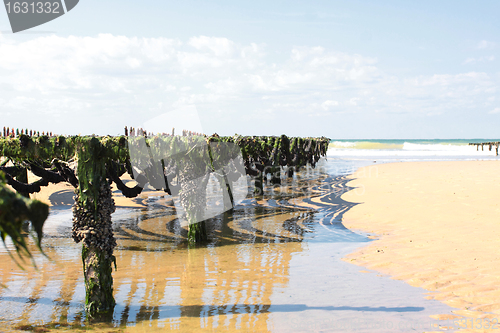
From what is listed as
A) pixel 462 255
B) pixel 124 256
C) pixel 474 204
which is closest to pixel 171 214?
pixel 124 256

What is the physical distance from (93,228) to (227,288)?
282 centimetres

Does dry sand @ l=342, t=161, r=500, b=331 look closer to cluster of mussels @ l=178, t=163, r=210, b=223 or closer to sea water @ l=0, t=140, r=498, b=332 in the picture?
sea water @ l=0, t=140, r=498, b=332

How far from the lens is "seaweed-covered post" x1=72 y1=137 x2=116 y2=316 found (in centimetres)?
616

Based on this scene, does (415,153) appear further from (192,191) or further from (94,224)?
(94,224)

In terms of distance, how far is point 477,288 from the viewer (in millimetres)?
6656

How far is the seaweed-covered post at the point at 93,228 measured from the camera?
616cm

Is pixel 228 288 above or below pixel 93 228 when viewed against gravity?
below

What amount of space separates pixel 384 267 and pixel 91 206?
6332 mm

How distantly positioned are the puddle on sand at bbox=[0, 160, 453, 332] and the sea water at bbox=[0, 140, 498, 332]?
0.7 inches

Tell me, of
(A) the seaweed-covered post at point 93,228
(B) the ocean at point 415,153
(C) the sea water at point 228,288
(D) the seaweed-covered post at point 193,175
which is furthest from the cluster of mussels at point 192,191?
(B) the ocean at point 415,153

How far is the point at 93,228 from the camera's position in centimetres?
618

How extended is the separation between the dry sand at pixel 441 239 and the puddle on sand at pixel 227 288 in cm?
54

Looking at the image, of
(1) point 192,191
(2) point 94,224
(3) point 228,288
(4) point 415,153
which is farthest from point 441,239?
(4) point 415,153

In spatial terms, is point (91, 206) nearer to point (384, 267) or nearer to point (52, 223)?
point (384, 267)
